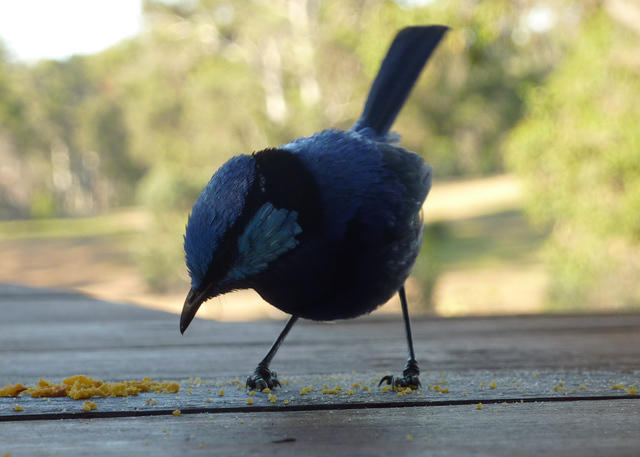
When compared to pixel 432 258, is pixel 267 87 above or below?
above

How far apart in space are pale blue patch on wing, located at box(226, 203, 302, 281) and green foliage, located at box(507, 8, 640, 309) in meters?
6.99

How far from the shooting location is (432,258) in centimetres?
1378

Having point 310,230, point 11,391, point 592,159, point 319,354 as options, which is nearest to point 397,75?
point 319,354

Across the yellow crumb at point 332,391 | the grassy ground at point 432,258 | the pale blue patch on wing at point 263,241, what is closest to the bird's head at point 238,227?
the pale blue patch on wing at point 263,241

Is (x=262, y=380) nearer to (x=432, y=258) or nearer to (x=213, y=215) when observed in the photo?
(x=213, y=215)

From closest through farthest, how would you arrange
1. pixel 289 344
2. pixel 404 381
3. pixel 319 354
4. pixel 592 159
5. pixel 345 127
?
pixel 404 381, pixel 319 354, pixel 289 344, pixel 592 159, pixel 345 127

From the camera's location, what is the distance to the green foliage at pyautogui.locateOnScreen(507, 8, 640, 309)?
8328 millimetres

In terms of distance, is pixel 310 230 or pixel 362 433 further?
pixel 310 230

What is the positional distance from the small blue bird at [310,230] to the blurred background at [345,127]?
34cm

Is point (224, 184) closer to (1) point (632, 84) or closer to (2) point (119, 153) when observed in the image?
(1) point (632, 84)

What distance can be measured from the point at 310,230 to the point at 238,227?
0.22 metres

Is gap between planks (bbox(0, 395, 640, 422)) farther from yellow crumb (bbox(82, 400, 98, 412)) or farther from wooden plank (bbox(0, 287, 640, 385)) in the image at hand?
wooden plank (bbox(0, 287, 640, 385))

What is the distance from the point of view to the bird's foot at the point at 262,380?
202 cm

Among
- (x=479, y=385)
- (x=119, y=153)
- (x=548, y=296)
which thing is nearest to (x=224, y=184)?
(x=479, y=385)
